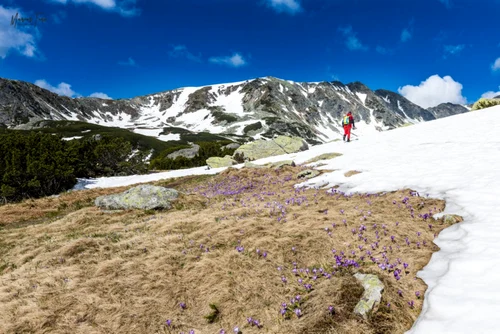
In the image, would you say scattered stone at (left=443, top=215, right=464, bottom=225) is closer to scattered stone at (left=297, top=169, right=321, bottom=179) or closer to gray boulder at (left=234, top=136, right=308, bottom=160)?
scattered stone at (left=297, top=169, right=321, bottom=179)

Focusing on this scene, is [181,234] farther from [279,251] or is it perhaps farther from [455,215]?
[455,215]

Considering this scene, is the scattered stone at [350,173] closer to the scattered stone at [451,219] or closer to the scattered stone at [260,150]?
the scattered stone at [451,219]

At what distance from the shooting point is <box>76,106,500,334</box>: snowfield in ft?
13.6

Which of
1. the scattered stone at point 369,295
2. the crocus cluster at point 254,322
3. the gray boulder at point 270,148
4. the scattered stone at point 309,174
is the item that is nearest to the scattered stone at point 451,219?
the scattered stone at point 369,295

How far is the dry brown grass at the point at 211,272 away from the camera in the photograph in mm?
4828

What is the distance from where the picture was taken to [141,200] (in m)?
13.6

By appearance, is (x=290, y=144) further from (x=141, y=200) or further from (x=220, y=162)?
(x=141, y=200)

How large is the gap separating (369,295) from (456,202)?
604cm

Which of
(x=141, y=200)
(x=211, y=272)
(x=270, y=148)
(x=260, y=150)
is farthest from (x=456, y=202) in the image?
(x=270, y=148)

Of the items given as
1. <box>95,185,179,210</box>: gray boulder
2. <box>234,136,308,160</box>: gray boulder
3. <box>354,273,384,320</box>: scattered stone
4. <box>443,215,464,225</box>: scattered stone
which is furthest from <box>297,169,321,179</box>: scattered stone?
<box>234,136,308,160</box>: gray boulder

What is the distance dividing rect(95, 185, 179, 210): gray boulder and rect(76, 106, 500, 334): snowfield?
7.59 meters

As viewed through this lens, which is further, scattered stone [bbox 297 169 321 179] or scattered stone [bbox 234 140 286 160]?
scattered stone [bbox 234 140 286 160]

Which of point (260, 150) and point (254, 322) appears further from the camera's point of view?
point (260, 150)

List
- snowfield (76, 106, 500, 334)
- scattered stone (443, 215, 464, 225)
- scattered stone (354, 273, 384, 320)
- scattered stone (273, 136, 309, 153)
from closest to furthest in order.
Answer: snowfield (76, 106, 500, 334)
scattered stone (354, 273, 384, 320)
scattered stone (443, 215, 464, 225)
scattered stone (273, 136, 309, 153)
